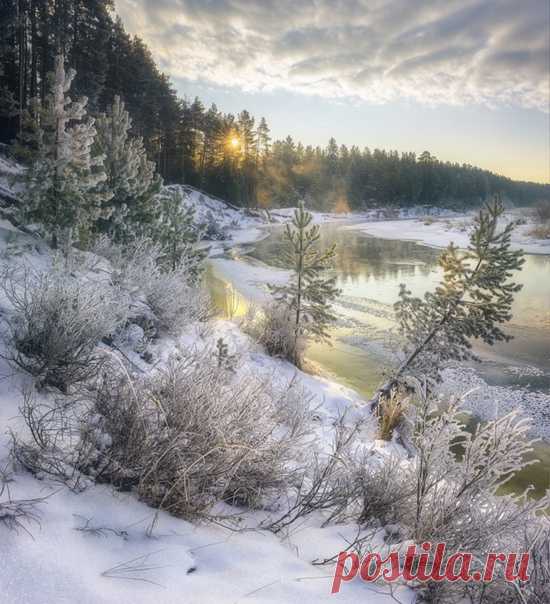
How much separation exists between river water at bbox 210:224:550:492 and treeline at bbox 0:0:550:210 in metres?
5.32

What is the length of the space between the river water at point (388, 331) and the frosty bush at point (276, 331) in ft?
3.32

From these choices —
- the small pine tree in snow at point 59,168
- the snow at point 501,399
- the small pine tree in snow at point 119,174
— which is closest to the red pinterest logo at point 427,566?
the snow at point 501,399

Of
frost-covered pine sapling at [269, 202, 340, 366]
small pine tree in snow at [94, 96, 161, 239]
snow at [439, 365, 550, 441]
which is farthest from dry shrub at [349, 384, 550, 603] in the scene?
small pine tree in snow at [94, 96, 161, 239]

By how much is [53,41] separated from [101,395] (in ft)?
102

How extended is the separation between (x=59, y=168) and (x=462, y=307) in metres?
9.57

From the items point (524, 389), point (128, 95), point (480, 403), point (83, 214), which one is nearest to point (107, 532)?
point (83, 214)

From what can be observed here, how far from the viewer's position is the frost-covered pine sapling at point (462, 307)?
8.32 m

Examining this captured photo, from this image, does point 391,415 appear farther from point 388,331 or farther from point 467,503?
point 388,331

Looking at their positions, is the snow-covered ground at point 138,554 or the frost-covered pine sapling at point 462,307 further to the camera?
the frost-covered pine sapling at point 462,307

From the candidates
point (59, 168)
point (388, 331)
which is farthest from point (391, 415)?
point (59, 168)

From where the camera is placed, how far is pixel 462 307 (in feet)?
29.4

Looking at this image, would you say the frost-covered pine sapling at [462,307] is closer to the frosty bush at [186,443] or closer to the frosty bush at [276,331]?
the frosty bush at [276,331]

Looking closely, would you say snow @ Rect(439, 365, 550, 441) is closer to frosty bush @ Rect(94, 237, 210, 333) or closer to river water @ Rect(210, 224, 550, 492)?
river water @ Rect(210, 224, 550, 492)

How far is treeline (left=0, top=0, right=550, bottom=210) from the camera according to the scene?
76.8 feet
